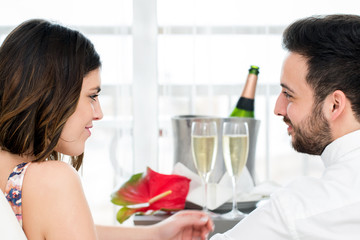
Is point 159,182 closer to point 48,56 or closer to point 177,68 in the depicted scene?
point 48,56

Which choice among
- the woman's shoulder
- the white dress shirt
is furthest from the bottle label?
the woman's shoulder

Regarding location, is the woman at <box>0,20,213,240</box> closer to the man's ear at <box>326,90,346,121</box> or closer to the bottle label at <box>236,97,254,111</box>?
the man's ear at <box>326,90,346,121</box>

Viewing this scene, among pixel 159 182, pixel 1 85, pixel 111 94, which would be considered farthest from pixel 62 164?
pixel 111 94

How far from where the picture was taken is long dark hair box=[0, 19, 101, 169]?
3.79 feet

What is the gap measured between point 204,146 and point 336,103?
0.45 metres

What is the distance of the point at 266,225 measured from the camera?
1.15 metres

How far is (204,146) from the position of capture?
1.62 metres

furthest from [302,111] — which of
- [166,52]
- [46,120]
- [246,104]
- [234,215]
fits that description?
[166,52]

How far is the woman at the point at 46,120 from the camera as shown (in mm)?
1073

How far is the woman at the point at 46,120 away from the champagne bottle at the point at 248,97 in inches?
27.4

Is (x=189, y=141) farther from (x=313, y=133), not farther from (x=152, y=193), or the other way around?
(x=313, y=133)

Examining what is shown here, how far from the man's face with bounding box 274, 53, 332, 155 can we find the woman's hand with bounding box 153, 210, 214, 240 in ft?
1.06

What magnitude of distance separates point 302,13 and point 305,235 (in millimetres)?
2012

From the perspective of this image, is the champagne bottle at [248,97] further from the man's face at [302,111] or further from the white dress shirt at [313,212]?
the white dress shirt at [313,212]
